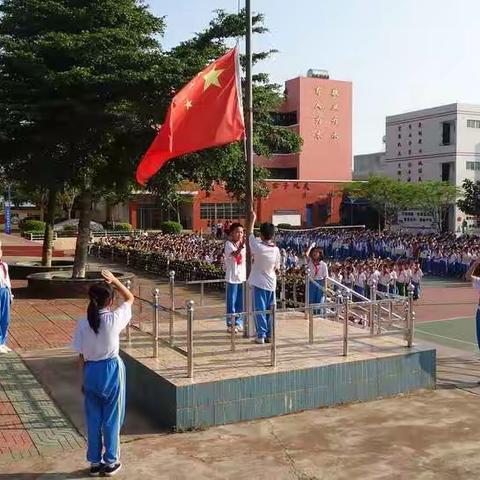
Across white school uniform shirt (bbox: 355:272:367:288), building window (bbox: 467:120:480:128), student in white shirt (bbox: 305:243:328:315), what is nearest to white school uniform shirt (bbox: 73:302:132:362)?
student in white shirt (bbox: 305:243:328:315)

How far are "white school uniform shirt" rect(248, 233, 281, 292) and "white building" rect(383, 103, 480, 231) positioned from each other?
51.4 meters

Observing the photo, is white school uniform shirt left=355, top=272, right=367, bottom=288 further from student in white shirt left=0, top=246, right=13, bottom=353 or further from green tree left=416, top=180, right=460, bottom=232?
green tree left=416, top=180, right=460, bottom=232

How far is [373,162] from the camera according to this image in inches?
3912

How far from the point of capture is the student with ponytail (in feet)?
17.5

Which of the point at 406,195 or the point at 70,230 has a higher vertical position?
the point at 406,195

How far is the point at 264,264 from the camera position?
8141mm

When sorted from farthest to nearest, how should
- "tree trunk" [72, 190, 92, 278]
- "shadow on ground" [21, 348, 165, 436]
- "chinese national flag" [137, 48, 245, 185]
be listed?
1. "tree trunk" [72, 190, 92, 278]
2. "chinese national flag" [137, 48, 245, 185]
3. "shadow on ground" [21, 348, 165, 436]

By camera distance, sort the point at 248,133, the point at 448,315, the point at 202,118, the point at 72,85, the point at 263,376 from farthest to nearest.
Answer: the point at 448,315 → the point at 72,85 → the point at 248,133 → the point at 202,118 → the point at 263,376

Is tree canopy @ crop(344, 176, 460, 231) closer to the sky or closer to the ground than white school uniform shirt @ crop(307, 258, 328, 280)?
closer to the sky

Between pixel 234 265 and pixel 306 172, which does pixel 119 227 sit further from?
pixel 234 265

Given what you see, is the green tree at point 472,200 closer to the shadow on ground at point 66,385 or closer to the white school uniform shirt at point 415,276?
the white school uniform shirt at point 415,276

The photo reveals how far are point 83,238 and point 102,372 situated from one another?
12.5m

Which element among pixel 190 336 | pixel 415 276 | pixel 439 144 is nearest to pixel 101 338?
pixel 190 336

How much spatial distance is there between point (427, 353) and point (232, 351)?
236 centimetres
